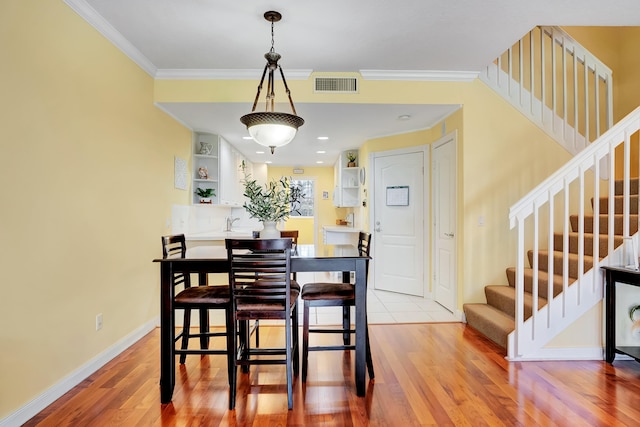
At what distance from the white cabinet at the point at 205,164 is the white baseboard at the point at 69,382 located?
83.0 inches

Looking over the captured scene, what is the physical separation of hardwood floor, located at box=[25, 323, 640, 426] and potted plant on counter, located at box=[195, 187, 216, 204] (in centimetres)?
233

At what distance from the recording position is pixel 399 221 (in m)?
5.04

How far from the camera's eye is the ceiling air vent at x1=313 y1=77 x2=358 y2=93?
369cm

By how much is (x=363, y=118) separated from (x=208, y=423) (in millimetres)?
3477

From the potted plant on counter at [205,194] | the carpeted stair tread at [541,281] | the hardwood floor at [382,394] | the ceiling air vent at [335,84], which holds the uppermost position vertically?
the ceiling air vent at [335,84]

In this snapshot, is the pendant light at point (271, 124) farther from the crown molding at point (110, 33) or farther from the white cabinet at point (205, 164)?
the white cabinet at point (205, 164)

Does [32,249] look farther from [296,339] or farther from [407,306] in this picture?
[407,306]

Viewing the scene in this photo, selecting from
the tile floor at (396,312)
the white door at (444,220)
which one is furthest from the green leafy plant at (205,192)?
the white door at (444,220)

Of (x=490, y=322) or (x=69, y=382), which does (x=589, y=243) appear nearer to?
(x=490, y=322)

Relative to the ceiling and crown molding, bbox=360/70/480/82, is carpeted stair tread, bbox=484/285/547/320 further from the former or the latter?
crown molding, bbox=360/70/480/82

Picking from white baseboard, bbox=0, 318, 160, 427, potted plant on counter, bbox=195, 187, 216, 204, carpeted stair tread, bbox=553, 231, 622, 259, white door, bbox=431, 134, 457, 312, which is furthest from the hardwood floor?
potted plant on counter, bbox=195, 187, 216, 204

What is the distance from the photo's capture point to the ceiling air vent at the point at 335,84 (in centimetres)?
369

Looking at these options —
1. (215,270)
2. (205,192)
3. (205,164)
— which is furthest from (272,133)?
(205,164)

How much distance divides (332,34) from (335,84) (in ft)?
2.59
